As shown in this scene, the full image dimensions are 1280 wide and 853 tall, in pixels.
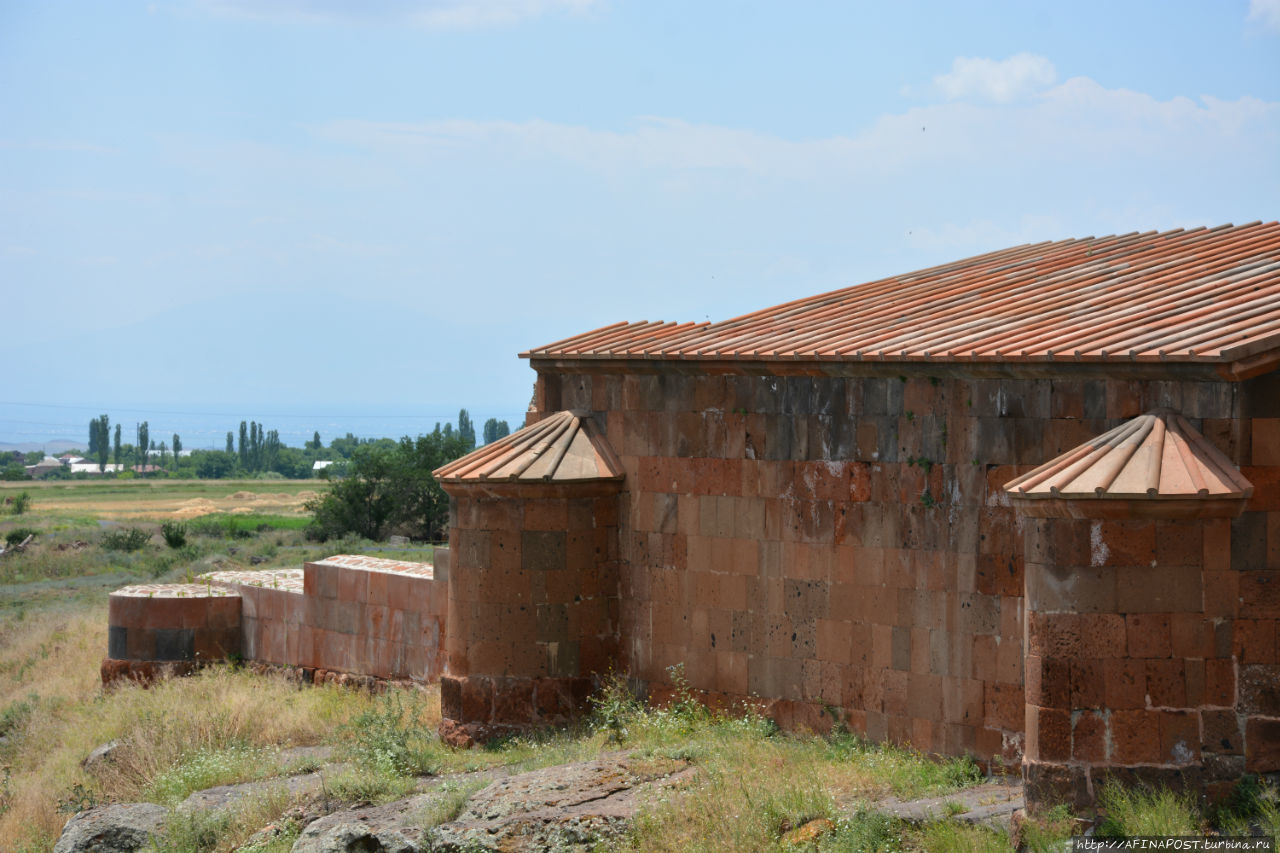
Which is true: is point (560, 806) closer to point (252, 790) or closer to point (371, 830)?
point (371, 830)

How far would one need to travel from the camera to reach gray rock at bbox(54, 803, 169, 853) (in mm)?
10938

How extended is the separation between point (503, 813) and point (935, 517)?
3.75 m

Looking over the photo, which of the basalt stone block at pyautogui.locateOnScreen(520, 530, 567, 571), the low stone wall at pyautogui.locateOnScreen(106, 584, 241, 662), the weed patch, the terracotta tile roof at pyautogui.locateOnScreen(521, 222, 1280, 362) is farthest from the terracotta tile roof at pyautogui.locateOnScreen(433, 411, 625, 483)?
the weed patch

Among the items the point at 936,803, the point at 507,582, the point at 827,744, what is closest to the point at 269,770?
the point at 507,582

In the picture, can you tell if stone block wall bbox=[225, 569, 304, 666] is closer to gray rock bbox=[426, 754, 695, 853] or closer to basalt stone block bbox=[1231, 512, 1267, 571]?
gray rock bbox=[426, 754, 695, 853]

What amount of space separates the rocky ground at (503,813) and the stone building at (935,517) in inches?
42.2

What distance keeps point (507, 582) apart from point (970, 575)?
4.15m

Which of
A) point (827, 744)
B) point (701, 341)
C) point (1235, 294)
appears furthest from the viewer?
point (701, 341)

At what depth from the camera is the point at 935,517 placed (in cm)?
1009

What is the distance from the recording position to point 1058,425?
9.34 metres

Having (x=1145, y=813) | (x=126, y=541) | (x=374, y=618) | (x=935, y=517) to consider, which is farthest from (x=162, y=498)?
(x=1145, y=813)

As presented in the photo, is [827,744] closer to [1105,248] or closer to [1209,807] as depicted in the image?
[1209,807]

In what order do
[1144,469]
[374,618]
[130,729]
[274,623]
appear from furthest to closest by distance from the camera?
1. [274,623]
2. [374,618]
3. [130,729]
4. [1144,469]

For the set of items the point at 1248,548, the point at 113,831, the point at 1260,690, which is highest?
the point at 1248,548
